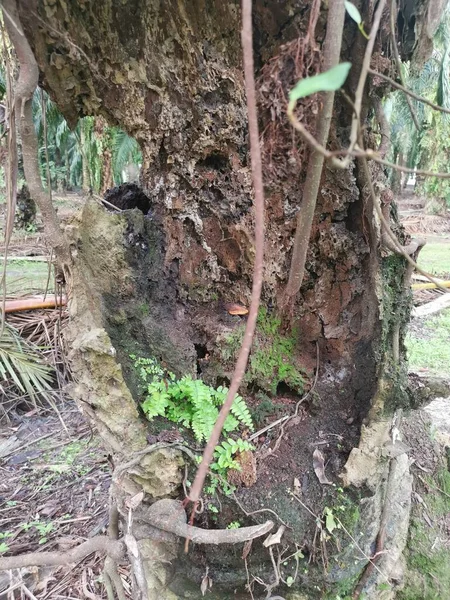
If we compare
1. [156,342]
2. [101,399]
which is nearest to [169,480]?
[101,399]

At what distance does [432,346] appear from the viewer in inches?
196

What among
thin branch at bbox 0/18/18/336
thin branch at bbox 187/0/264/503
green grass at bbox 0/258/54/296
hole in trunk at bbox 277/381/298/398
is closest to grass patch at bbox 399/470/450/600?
hole in trunk at bbox 277/381/298/398

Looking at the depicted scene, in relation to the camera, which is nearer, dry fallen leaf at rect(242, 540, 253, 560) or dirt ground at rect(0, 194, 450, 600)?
dry fallen leaf at rect(242, 540, 253, 560)

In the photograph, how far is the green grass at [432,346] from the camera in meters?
4.46

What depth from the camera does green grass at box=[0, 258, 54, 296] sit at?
209 inches

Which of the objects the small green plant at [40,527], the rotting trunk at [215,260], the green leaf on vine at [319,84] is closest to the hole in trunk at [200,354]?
the rotting trunk at [215,260]

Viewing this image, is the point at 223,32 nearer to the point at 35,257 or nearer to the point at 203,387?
the point at 203,387

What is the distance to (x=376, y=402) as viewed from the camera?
5.98ft

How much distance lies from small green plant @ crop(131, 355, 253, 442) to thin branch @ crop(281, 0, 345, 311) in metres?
0.55

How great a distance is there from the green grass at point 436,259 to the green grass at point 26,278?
19.3 ft

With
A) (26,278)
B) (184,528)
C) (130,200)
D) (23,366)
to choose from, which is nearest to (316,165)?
(130,200)

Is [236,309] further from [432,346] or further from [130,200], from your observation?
[432,346]

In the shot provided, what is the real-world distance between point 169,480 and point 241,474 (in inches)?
12.1

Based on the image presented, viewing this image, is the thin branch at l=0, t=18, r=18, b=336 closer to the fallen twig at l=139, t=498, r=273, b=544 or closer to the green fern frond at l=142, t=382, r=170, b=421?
the green fern frond at l=142, t=382, r=170, b=421
